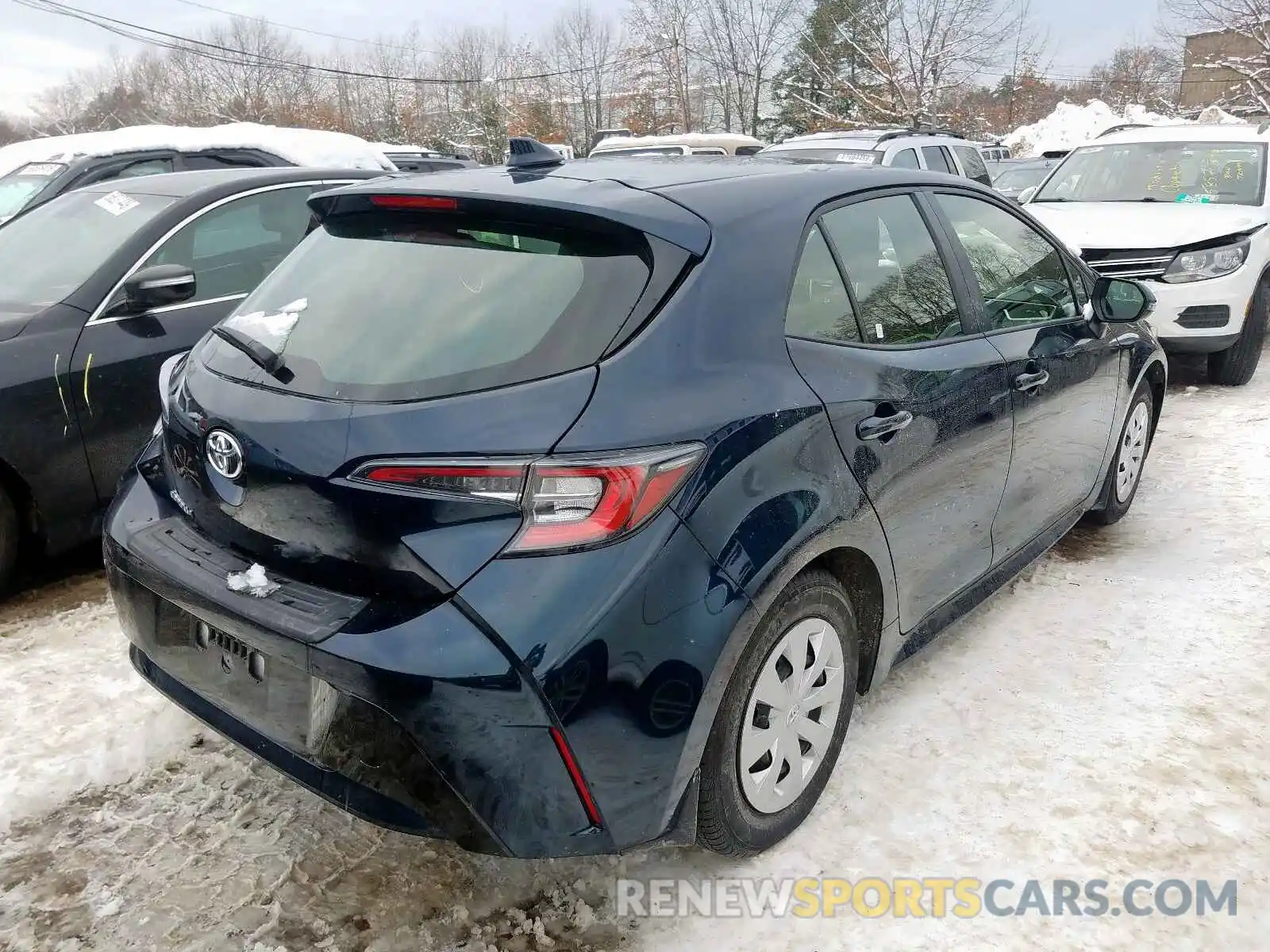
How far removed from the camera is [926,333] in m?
2.80

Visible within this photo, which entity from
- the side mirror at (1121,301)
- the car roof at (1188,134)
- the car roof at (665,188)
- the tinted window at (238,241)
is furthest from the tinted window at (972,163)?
the car roof at (665,188)

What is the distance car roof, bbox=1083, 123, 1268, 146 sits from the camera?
7.88m

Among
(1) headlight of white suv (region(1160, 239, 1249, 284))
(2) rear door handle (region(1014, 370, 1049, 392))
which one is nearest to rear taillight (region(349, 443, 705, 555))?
(2) rear door handle (region(1014, 370, 1049, 392))

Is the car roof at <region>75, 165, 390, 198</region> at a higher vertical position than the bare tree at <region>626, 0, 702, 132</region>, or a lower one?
lower

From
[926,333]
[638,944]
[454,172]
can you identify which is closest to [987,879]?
[638,944]

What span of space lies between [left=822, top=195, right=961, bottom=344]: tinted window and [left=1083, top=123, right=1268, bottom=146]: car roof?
21.5 ft

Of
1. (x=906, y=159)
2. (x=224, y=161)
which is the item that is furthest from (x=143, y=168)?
(x=906, y=159)

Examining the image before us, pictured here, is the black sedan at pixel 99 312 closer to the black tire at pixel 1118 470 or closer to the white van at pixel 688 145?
the black tire at pixel 1118 470

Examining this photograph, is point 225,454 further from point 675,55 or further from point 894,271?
point 675,55

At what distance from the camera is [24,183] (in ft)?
29.1

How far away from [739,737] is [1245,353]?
6.39 m

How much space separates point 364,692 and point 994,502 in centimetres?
216

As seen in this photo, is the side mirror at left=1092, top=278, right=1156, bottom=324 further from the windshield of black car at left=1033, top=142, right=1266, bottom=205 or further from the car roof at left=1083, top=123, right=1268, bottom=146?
the car roof at left=1083, top=123, right=1268, bottom=146

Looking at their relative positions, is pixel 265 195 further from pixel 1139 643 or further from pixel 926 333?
pixel 1139 643
